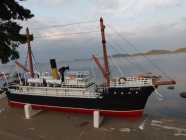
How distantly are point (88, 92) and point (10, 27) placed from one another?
12304 mm

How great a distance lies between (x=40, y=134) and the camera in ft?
66.4

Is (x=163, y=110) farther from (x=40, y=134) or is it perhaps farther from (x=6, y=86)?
(x=6, y=86)

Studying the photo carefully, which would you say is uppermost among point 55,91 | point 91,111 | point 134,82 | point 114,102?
point 134,82

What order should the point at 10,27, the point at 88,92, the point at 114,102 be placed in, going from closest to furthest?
the point at 10,27 → the point at 114,102 → the point at 88,92

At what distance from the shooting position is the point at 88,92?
2420 cm

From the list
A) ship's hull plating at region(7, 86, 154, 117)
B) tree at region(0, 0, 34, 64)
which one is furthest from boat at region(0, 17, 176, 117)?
tree at region(0, 0, 34, 64)

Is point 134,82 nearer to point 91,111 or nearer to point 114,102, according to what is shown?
point 114,102

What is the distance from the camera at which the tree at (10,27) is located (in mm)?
13109

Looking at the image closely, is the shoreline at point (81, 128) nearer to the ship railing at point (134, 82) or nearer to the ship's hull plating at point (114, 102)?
the ship's hull plating at point (114, 102)

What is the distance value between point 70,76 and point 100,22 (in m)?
6.82

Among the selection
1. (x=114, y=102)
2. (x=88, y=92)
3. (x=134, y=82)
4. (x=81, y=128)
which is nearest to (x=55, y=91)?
(x=88, y=92)

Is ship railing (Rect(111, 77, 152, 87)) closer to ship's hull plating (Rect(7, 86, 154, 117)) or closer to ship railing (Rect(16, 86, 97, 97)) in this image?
ship's hull plating (Rect(7, 86, 154, 117))

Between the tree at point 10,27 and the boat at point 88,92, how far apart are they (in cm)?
1132

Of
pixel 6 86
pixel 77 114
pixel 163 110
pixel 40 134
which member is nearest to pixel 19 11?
pixel 40 134
